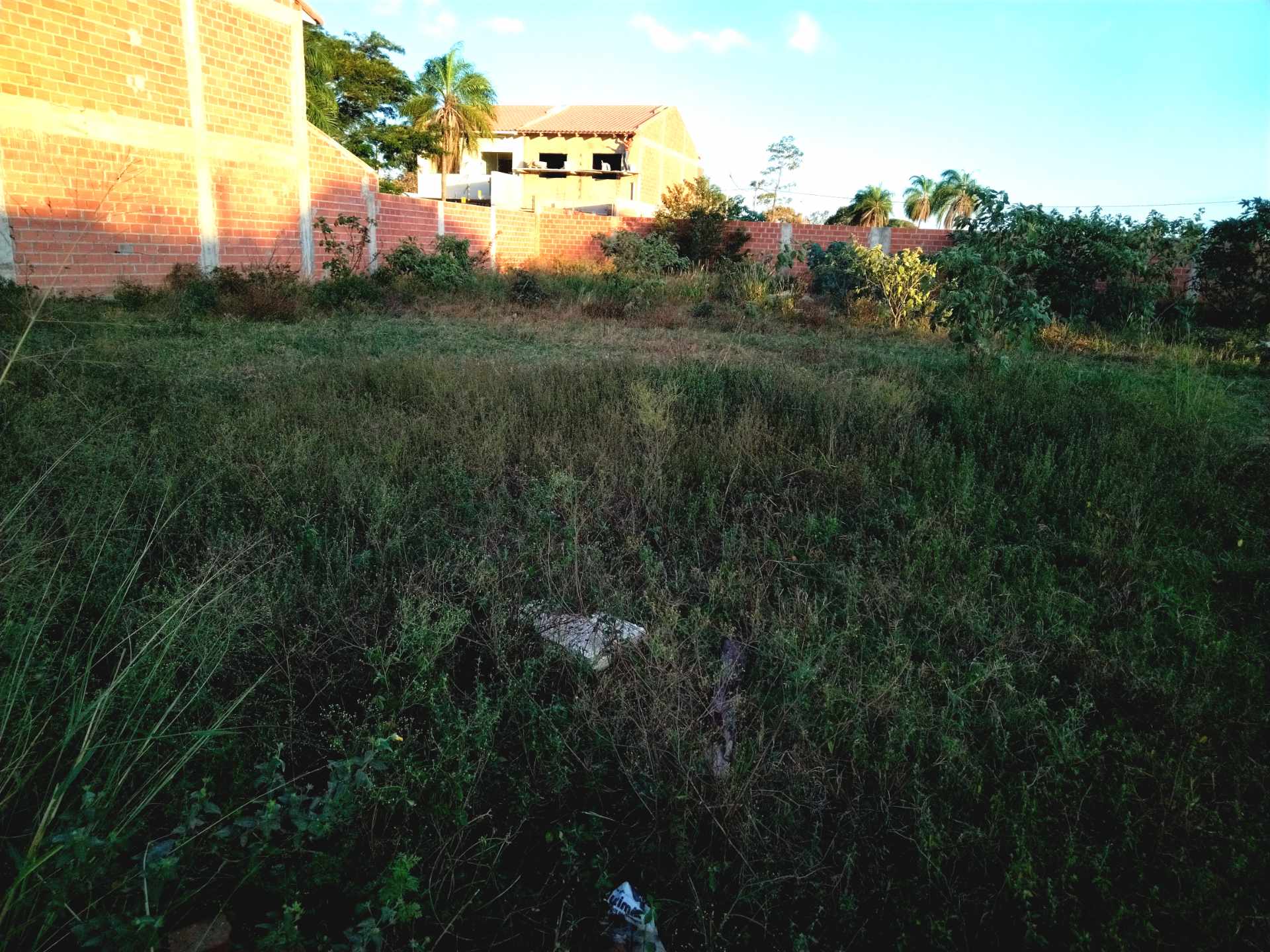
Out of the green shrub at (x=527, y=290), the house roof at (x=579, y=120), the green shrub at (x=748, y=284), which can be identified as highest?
the house roof at (x=579, y=120)

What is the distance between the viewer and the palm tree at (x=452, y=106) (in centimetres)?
3142

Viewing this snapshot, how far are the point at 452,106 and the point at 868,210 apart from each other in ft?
71.3

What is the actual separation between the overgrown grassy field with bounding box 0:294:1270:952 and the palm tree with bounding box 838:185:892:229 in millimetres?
39191

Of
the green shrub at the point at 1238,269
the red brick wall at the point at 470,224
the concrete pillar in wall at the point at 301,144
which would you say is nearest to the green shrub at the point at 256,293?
the concrete pillar in wall at the point at 301,144

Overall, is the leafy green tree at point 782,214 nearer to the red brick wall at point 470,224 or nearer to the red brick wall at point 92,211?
the red brick wall at point 470,224

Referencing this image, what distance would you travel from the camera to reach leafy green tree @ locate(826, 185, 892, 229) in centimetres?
4047

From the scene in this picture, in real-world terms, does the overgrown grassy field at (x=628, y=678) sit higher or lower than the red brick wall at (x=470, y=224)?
lower

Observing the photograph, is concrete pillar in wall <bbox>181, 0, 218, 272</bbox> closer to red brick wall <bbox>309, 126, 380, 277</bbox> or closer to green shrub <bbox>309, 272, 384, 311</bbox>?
green shrub <bbox>309, 272, 384, 311</bbox>

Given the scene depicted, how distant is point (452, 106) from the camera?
3180cm

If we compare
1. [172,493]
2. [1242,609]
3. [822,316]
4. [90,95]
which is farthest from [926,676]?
[90,95]

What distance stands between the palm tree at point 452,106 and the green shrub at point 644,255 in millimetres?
16834


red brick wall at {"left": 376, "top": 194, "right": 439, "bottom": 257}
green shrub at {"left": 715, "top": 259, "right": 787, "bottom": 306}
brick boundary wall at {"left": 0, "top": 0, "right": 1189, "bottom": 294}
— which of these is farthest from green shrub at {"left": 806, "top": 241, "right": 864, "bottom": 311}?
red brick wall at {"left": 376, "top": 194, "right": 439, "bottom": 257}

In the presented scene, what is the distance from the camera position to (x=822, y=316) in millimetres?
10812

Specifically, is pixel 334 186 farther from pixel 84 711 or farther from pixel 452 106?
pixel 452 106
